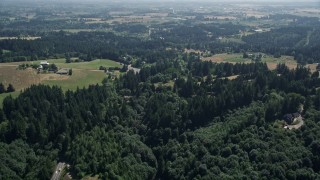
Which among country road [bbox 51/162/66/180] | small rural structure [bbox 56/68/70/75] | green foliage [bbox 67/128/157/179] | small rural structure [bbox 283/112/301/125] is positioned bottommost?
country road [bbox 51/162/66/180]

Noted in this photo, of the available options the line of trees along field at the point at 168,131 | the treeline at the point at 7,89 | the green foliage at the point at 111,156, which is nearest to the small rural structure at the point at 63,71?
the treeline at the point at 7,89

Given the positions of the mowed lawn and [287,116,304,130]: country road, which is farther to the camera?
the mowed lawn

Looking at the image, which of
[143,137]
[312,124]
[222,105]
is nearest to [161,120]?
[143,137]

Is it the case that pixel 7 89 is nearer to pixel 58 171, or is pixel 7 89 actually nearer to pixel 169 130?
pixel 58 171

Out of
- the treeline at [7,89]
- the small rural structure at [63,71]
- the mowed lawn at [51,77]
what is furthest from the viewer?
the small rural structure at [63,71]

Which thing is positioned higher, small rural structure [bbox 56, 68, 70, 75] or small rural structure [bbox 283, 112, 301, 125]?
small rural structure [bbox 56, 68, 70, 75]

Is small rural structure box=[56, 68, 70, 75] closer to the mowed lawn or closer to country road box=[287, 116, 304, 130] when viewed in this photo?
the mowed lawn

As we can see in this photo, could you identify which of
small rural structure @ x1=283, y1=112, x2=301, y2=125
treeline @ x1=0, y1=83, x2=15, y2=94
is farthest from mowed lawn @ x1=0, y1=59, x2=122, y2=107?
small rural structure @ x1=283, y1=112, x2=301, y2=125

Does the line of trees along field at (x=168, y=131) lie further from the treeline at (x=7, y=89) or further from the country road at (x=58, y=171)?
the treeline at (x=7, y=89)

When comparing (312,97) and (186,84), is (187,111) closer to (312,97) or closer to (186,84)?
(186,84)

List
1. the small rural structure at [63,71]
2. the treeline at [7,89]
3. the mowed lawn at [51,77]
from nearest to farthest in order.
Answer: the treeline at [7,89]
the mowed lawn at [51,77]
the small rural structure at [63,71]
